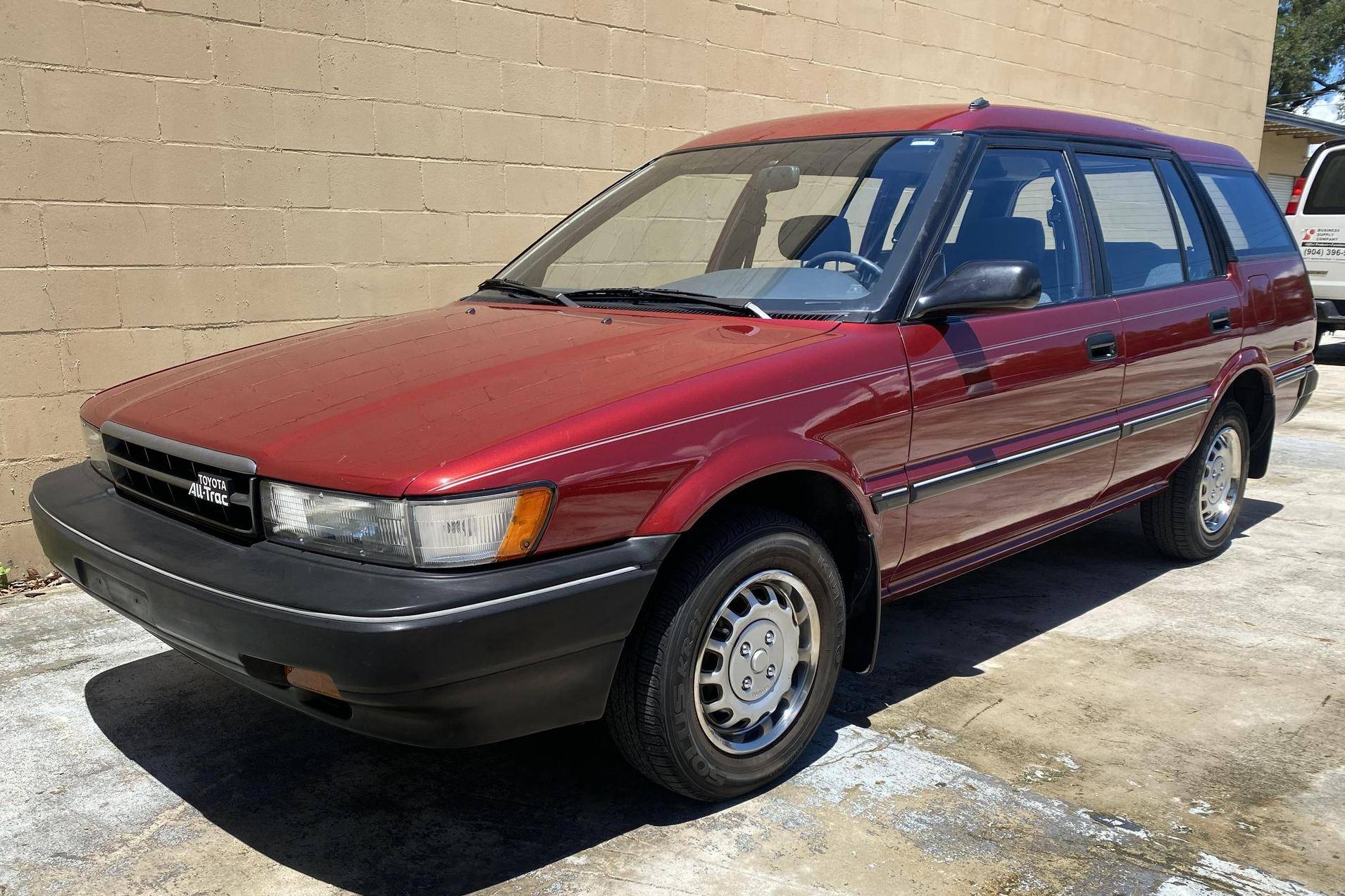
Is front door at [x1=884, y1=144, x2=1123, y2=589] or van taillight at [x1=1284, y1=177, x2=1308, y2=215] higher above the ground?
van taillight at [x1=1284, y1=177, x2=1308, y2=215]

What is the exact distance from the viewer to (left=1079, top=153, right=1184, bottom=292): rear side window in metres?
4.14

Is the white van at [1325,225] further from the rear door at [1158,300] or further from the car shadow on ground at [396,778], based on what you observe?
the car shadow on ground at [396,778]

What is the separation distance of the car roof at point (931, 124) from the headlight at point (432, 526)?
6.71ft

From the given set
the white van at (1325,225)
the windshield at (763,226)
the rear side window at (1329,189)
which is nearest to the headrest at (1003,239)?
the windshield at (763,226)

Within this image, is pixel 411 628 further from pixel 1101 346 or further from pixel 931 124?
pixel 1101 346

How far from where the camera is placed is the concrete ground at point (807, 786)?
2689 millimetres

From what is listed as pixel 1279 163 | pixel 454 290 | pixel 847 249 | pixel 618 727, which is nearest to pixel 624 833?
pixel 618 727

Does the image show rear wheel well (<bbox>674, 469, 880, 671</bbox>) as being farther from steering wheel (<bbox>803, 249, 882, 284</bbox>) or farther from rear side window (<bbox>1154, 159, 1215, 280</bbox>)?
rear side window (<bbox>1154, 159, 1215, 280</bbox>)

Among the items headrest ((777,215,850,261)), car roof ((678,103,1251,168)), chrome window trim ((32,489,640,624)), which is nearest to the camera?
chrome window trim ((32,489,640,624))

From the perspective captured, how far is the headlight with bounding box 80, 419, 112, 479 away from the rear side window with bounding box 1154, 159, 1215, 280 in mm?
3939

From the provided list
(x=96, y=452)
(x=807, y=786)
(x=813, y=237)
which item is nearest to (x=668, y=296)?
(x=813, y=237)

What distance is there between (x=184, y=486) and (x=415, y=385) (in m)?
0.60

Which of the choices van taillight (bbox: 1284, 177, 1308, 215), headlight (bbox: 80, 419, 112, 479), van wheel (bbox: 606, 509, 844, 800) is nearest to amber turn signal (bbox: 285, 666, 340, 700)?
van wheel (bbox: 606, 509, 844, 800)

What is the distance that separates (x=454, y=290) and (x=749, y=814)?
3779 mm
